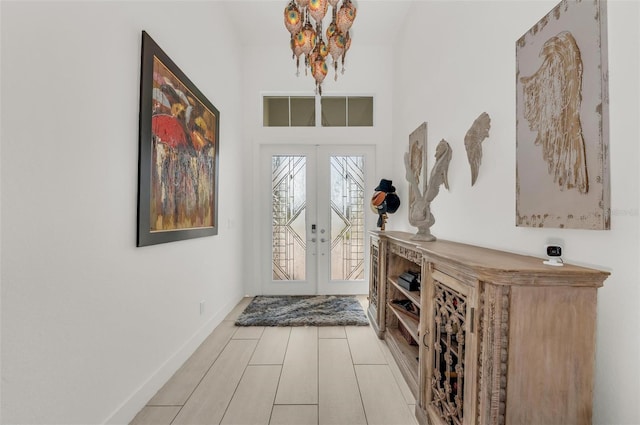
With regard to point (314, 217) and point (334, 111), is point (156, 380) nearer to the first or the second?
point (314, 217)

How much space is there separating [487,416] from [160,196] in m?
2.11

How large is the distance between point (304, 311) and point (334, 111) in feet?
9.13

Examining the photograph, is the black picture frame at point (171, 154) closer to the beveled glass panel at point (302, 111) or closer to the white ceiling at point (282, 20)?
the white ceiling at point (282, 20)

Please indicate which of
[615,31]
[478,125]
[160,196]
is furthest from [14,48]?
[478,125]

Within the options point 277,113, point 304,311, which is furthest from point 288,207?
point 304,311

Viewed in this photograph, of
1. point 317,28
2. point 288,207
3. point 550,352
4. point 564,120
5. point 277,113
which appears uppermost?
point 277,113

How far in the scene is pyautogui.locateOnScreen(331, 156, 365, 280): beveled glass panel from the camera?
4.28 meters

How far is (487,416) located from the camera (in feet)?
3.52

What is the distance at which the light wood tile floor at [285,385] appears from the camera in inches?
69.2

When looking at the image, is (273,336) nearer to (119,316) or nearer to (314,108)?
(119,316)

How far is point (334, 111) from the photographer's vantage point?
14.1 feet

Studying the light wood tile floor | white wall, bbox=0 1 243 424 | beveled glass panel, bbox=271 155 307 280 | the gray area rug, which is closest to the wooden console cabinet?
the light wood tile floor

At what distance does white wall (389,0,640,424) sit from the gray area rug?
1.25 m

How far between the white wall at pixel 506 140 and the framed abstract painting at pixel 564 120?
0.13ft
